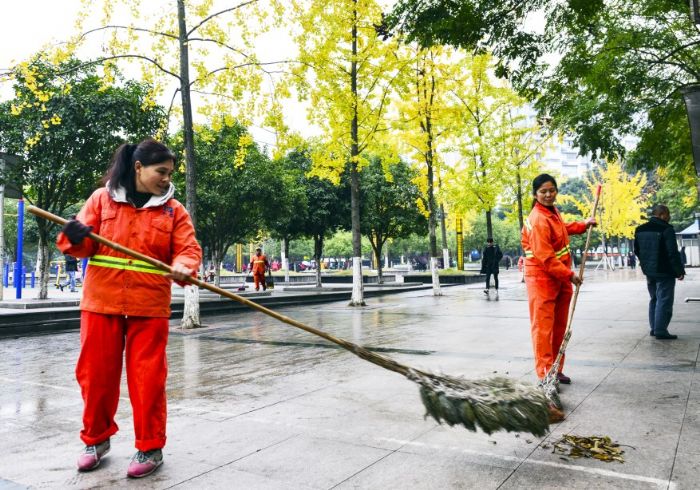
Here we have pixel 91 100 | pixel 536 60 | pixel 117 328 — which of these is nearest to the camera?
pixel 117 328

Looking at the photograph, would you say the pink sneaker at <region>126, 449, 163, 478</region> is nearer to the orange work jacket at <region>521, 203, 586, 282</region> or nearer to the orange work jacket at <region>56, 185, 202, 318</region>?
the orange work jacket at <region>56, 185, 202, 318</region>

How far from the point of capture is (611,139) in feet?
35.0

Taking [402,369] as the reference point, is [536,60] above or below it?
above

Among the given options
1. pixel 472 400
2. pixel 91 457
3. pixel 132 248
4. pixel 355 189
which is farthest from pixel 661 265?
pixel 355 189

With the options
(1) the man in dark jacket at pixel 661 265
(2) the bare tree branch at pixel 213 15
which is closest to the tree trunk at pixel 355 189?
(2) the bare tree branch at pixel 213 15

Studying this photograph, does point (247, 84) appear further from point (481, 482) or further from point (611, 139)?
point (481, 482)

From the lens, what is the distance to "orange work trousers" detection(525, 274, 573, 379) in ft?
13.9

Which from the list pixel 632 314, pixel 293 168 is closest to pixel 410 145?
pixel 293 168

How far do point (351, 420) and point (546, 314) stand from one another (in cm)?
177

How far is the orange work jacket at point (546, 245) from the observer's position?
4203 millimetres

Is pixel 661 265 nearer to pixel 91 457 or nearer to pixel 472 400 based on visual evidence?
pixel 472 400

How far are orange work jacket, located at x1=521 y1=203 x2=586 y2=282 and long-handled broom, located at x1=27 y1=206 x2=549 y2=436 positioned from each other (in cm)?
138

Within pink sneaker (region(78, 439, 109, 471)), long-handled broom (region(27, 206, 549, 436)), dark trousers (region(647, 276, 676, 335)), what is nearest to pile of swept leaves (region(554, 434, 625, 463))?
long-handled broom (region(27, 206, 549, 436))

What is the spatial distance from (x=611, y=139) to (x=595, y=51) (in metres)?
1.88
